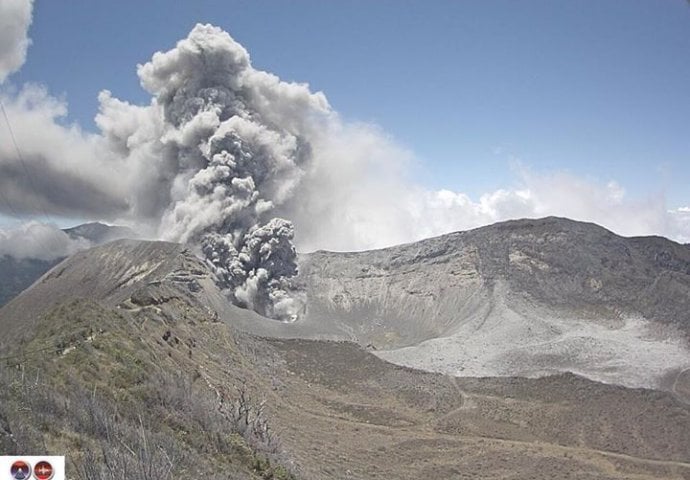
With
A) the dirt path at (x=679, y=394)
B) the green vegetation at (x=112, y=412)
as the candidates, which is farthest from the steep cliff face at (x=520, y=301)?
the green vegetation at (x=112, y=412)

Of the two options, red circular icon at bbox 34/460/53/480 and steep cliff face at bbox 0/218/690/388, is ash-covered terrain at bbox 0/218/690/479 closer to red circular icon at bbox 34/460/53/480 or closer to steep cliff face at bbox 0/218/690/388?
steep cliff face at bbox 0/218/690/388

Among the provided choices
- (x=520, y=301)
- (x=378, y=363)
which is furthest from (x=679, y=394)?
(x=520, y=301)

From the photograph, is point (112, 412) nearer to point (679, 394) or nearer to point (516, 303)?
point (679, 394)

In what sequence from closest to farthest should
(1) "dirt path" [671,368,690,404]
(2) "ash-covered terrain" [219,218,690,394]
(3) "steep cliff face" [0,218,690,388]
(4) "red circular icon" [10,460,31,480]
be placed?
1. (4) "red circular icon" [10,460,31,480]
2. (1) "dirt path" [671,368,690,404]
3. (2) "ash-covered terrain" [219,218,690,394]
4. (3) "steep cliff face" [0,218,690,388]

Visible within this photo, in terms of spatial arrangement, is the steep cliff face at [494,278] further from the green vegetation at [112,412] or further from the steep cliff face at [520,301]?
the green vegetation at [112,412]

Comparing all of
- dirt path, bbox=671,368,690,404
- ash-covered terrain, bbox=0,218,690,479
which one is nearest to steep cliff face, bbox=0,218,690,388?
ash-covered terrain, bbox=0,218,690,479
